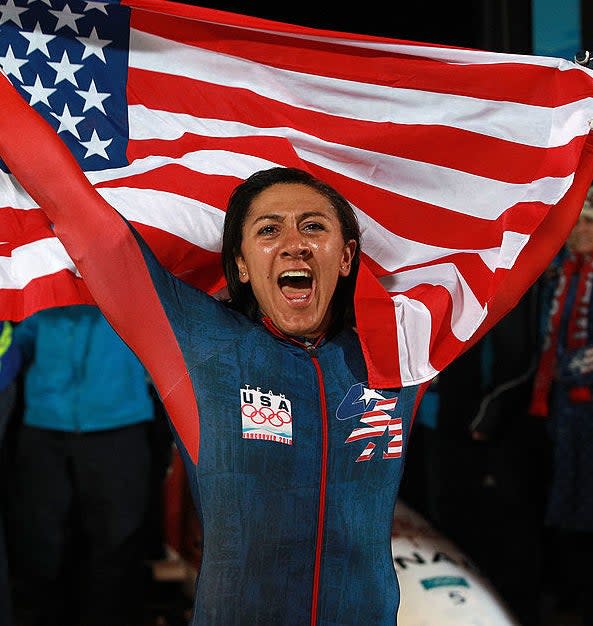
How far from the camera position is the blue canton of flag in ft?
10.1

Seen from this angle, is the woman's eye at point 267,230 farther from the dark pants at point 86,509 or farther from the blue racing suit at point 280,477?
the dark pants at point 86,509

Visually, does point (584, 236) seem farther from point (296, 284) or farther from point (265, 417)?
point (265, 417)

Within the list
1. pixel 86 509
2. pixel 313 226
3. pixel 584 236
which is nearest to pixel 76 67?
pixel 313 226

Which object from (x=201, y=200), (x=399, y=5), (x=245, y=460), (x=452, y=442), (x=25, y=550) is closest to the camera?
(x=245, y=460)

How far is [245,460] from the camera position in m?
2.69

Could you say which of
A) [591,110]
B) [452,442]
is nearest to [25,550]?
[452,442]

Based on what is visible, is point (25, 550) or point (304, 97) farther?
point (25, 550)

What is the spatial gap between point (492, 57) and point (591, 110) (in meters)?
0.32

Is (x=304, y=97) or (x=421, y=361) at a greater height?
(x=304, y=97)

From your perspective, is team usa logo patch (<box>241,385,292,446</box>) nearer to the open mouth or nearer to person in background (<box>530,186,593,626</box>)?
the open mouth

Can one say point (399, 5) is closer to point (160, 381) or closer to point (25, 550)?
point (25, 550)

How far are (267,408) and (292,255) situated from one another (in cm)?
37

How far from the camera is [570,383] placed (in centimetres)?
485

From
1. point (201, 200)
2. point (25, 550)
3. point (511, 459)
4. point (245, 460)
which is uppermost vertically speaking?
point (201, 200)
